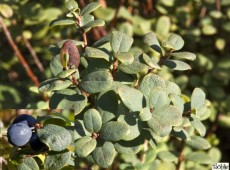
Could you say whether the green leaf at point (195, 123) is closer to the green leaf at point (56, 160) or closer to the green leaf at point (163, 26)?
the green leaf at point (56, 160)

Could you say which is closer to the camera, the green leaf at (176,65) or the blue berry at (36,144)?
the blue berry at (36,144)

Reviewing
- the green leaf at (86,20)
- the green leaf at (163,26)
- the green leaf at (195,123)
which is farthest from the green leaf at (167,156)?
the green leaf at (163,26)

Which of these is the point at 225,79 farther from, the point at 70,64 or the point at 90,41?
the point at 70,64

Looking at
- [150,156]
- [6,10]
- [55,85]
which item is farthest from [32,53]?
[55,85]

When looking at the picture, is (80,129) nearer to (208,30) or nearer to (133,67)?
(133,67)

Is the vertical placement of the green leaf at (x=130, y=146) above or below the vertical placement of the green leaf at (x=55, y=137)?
below

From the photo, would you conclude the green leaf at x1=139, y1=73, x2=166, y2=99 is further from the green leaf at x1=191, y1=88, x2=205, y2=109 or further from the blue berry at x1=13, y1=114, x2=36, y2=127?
the blue berry at x1=13, y1=114, x2=36, y2=127
